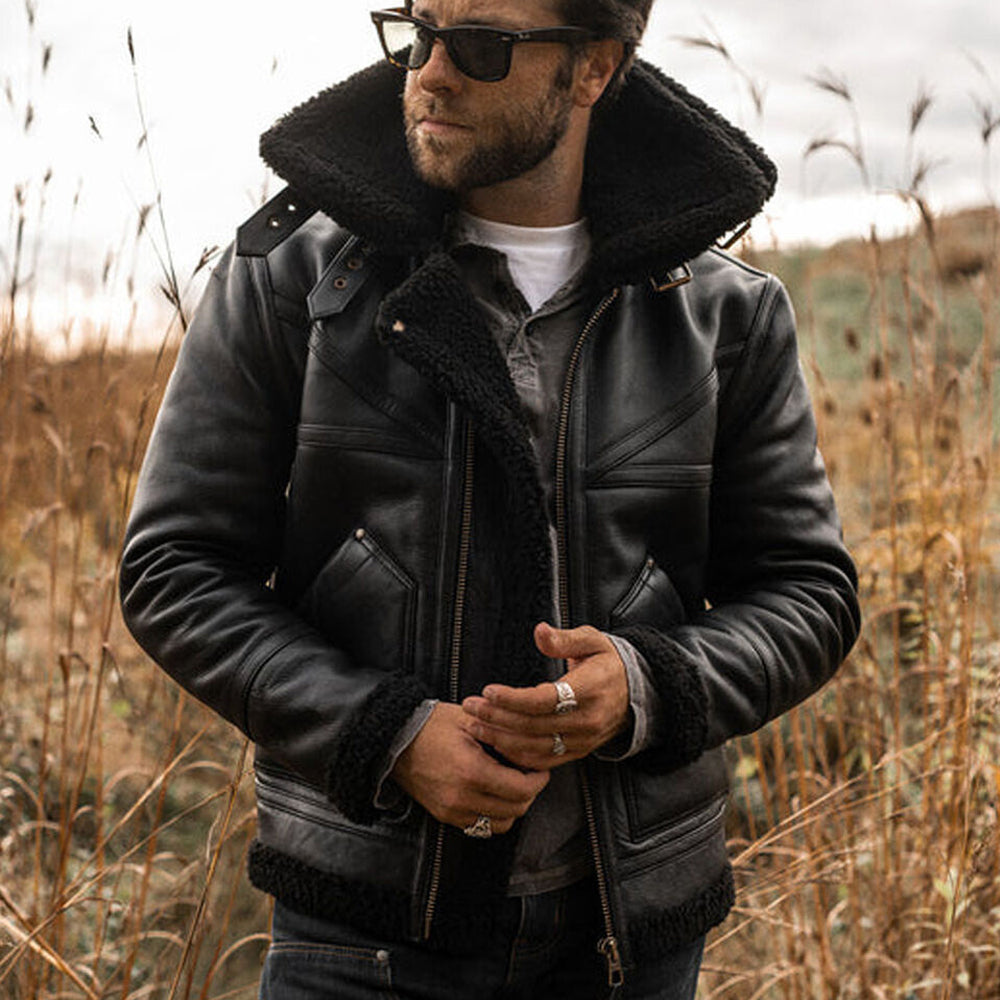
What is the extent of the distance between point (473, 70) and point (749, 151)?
0.47 metres

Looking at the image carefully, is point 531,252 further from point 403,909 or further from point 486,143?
point 403,909

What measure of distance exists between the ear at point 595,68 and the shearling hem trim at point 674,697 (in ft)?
2.62

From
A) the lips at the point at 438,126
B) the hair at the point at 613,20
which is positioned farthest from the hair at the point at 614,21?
the lips at the point at 438,126

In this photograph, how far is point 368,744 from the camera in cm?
148

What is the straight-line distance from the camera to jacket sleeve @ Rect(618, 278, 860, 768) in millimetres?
1743

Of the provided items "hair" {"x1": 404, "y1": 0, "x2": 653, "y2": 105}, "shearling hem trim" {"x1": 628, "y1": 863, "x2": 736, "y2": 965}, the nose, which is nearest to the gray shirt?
"shearling hem trim" {"x1": 628, "y1": 863, "x2": 736, "y2": 965}

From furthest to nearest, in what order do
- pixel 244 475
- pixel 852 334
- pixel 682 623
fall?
pixel 852 334 → pixel 682 623 → pixel 244 475

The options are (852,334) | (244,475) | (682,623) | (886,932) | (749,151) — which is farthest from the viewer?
(852,334)

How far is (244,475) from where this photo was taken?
64.2 inches

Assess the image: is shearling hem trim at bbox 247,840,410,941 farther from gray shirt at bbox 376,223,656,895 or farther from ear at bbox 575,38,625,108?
ear at bbox 575,38,625,108

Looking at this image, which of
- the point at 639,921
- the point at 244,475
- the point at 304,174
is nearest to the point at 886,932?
the point at 639,921

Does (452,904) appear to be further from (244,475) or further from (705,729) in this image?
(244,475)

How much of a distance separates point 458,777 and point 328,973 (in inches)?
14.5

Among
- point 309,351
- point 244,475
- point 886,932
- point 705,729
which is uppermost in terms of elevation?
point 309,351
